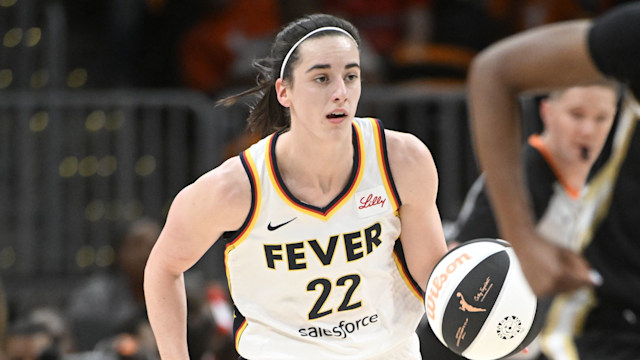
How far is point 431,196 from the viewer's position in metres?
3.63

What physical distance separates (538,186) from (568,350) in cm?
145

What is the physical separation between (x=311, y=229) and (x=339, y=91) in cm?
50

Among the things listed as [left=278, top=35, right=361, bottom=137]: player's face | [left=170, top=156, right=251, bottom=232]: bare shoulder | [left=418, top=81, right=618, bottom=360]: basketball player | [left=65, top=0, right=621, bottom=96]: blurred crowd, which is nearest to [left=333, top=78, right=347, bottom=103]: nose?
[left=278, top=35, right=361, bottom=137]: player's face

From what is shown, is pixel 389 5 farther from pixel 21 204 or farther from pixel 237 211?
pixel 237 211

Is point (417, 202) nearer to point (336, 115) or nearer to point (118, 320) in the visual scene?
point (336, 115)

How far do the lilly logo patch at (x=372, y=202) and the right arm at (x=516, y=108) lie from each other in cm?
75

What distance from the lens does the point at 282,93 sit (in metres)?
3.53

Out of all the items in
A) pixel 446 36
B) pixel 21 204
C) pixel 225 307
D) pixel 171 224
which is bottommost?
pixel 225 307

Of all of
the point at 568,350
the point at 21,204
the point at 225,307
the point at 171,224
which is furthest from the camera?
the point at 21,204

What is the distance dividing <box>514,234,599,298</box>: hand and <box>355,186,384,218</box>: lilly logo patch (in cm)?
78

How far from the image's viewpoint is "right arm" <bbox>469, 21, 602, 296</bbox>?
2633 mm

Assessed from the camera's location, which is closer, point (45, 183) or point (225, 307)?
point (225, 307)

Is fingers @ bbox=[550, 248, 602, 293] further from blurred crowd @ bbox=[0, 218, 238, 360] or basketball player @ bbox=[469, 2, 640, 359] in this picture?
blurred crowd @ bbox=[0, 218, 238, 360]

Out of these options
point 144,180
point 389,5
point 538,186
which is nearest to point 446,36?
point 389,5
